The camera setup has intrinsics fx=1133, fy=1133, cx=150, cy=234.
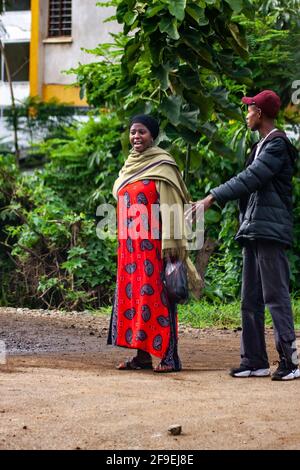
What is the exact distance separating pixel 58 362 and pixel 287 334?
1.82 metres

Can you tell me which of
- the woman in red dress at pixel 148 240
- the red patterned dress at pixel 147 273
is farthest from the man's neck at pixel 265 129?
the red patterned dress at pixel 147 273

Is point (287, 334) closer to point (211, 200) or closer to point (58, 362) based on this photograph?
point (211, 200)

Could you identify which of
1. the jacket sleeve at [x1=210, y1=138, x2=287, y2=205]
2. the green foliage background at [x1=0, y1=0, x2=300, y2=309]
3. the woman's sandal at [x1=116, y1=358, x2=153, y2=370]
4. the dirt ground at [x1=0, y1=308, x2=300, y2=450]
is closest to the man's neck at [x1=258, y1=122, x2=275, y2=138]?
the jacket sleeve at [x1=210, y1=138, x2=287, y2=205]

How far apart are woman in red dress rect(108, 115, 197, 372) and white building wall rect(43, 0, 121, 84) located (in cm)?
2095

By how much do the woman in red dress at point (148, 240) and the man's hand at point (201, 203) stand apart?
270 mm

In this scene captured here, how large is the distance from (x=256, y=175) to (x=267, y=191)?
0.16 meters

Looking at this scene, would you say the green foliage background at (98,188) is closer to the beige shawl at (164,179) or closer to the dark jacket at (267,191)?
the beige shawl at (164,179)

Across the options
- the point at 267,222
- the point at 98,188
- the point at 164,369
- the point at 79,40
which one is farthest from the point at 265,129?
the point at 79,40

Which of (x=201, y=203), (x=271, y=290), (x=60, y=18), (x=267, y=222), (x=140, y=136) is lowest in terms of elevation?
(x=271, y=290)

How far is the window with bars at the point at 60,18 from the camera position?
30.7 metres

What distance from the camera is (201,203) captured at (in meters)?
6.94

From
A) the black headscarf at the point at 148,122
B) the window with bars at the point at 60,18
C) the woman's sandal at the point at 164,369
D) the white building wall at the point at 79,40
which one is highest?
the window with bars at the point at 60,18

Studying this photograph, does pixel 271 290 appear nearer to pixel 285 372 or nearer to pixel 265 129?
pixel 285 372

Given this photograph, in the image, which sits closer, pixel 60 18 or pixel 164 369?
pixel 164 369
